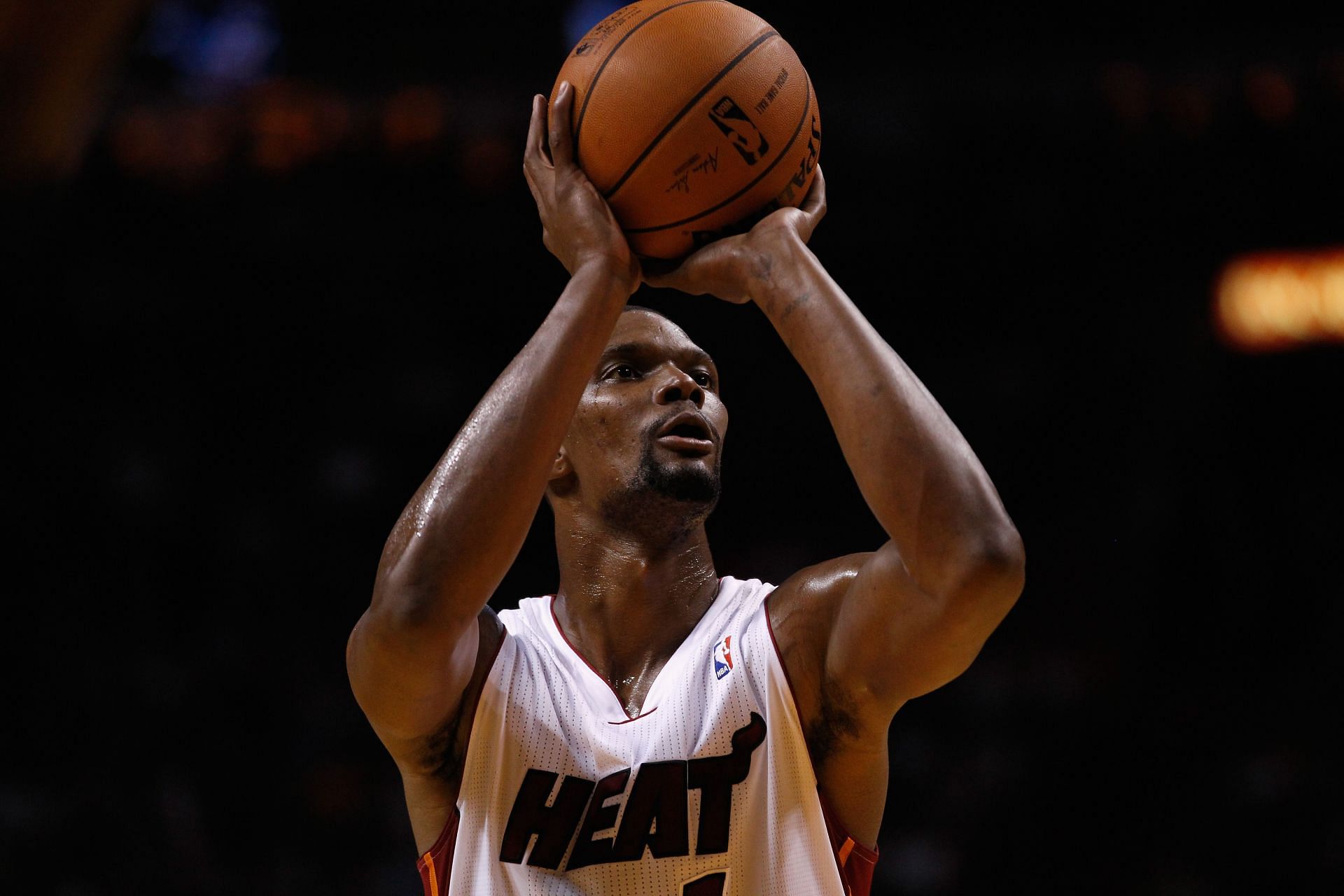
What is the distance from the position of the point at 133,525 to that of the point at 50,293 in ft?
5.39

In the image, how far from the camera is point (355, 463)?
8.30 metres

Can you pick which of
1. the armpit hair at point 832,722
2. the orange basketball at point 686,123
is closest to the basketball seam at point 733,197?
the orange basketball at point 686,123

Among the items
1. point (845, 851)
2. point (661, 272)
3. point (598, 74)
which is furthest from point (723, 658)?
point (598, 74)

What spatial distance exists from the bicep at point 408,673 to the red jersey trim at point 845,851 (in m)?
0.70

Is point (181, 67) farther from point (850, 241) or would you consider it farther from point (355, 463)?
point (850, 241)

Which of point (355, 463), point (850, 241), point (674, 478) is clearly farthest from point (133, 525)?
point (674, 478)

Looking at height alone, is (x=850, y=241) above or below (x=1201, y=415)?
above

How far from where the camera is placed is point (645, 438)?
3.22 meters

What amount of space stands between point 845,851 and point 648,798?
1.47ft

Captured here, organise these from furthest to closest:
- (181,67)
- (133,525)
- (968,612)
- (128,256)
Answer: (181,67)
(128,256)
(133,525)
(968,612)

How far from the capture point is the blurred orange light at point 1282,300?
31.0 ft

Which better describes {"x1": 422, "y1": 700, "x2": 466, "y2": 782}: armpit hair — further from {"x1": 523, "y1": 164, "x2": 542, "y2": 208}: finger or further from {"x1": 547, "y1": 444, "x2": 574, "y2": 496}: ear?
{"x1": 523, "y1": 164, "x2": 542, "y2": 208}: finger

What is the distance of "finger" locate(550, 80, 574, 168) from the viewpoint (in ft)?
9.61

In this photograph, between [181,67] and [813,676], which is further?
[181,67]
